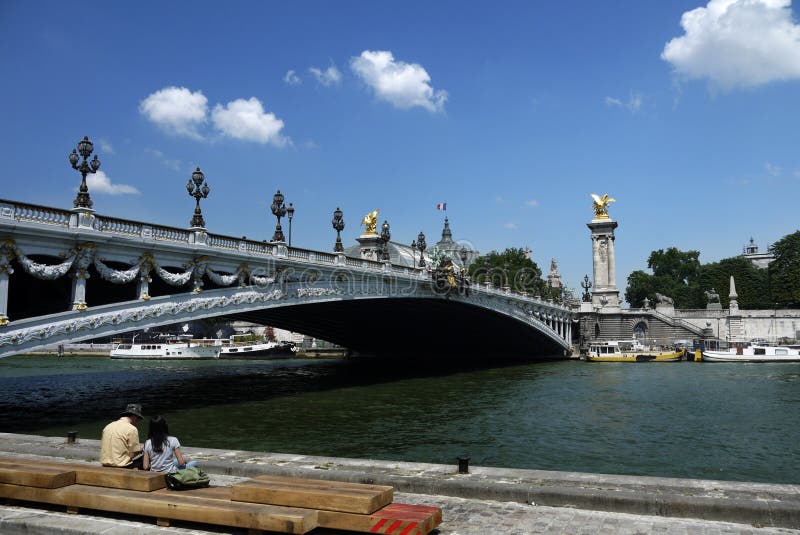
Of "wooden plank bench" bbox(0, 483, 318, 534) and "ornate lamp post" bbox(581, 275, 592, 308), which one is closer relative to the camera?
"wooden plank bench" bbox(0, 483, 318, 534)

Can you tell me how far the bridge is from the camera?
21.1 meters

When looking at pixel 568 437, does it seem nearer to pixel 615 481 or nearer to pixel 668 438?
pixel 668 438

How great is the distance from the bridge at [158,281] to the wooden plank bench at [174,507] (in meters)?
13.4

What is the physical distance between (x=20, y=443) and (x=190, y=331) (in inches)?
4501

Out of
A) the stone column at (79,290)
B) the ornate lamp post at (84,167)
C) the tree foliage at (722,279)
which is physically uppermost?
the tree foliage at (722,279)

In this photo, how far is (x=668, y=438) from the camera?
2222cm

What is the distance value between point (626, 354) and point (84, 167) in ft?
200

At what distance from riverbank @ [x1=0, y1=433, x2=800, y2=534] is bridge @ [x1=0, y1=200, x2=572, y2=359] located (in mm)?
10802

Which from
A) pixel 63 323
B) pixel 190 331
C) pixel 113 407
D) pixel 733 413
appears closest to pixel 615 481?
pixel 63 323

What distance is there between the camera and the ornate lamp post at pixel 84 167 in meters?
21.9

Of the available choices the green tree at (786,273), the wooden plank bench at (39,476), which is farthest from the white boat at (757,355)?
the wooden plank bench at (39,476)

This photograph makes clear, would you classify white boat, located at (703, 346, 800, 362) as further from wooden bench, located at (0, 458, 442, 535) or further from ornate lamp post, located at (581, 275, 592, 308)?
wooden bench, located at (0, 458, 442, 535)

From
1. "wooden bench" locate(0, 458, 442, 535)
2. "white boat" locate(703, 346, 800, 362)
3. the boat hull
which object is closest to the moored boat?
the boat hull

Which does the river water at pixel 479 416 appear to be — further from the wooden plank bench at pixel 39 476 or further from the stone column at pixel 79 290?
the wooden plank bench at pixel 39 476
